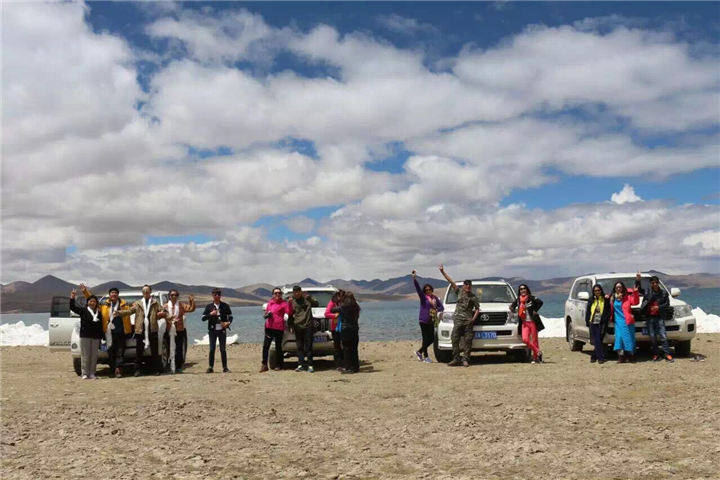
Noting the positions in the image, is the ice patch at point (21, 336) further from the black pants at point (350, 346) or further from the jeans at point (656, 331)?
the jeans at point (656, 331)

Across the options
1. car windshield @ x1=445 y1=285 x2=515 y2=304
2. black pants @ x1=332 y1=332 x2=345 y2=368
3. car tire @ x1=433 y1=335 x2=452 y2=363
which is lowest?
car tire @ x1=433 y1=335 x2=452 y2=363

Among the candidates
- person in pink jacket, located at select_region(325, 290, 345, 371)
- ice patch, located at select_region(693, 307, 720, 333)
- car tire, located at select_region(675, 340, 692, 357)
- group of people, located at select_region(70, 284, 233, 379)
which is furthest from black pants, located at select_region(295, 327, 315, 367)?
ice patch, located at select_region(693, 307, 720, 333)

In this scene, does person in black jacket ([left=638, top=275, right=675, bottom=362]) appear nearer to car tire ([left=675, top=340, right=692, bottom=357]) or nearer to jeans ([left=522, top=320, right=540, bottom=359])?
car tire ([left=675, top=340, right=692, bottom=357])

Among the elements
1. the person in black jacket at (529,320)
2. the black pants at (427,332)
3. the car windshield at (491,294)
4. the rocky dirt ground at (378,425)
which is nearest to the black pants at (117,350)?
the rocky dirt ground at (378,425)

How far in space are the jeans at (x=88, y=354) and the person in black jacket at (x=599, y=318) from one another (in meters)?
10.6

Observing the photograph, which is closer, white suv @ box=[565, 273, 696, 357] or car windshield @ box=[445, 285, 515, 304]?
white suv @ box=[565, 273, 696, 357]

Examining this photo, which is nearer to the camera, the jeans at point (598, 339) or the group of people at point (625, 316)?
the group of people at point (625, 316)

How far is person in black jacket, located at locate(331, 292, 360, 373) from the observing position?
45.6 feet

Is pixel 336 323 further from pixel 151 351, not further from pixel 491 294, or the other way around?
pixel 151 351

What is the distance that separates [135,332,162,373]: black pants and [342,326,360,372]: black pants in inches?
160

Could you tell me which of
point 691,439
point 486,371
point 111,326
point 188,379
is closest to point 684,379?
point 486,371

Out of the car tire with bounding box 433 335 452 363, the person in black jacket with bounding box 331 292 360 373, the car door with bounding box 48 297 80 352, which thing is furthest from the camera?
the car door with bounding box 48 297 80 352

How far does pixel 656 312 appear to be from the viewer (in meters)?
14.2

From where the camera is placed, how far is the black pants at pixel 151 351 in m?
13.9
